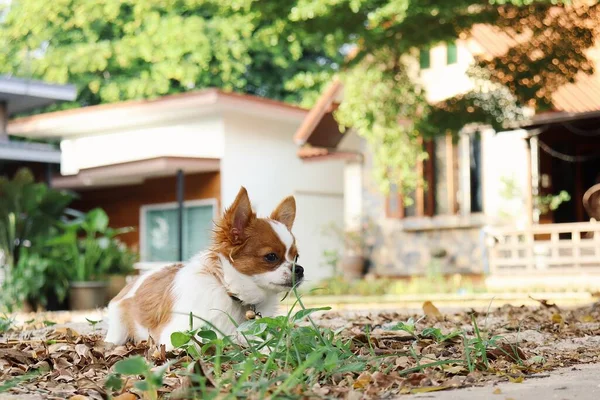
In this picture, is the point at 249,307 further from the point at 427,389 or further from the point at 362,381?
the point at 427,389

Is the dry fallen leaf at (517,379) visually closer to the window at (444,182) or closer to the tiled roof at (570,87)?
the tiled roof at (570,87)

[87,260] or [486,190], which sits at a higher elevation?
[486,190]

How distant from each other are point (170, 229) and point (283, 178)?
10.3ft

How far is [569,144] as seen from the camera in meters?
20.7

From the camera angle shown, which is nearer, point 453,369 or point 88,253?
point 453,369

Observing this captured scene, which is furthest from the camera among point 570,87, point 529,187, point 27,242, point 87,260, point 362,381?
point 529,187

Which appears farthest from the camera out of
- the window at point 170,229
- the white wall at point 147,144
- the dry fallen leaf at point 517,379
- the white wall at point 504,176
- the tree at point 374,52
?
the window at point 170,229

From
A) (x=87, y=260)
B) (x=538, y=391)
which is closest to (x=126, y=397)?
(x=538, y=391)

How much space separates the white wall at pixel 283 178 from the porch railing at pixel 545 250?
5.18 metres

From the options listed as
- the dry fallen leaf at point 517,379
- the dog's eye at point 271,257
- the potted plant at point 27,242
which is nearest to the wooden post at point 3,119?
the potted plant at point 27,242

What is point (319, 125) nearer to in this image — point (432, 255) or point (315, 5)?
point (432, 255)

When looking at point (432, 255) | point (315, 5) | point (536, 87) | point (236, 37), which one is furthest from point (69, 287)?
point (236, 37)

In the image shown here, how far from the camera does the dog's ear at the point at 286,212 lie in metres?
5.19

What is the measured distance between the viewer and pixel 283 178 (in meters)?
24.7
